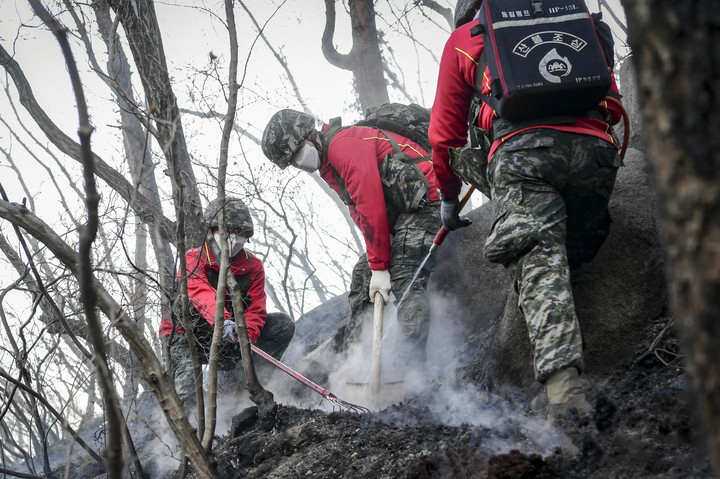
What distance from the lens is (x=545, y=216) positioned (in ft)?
10.4

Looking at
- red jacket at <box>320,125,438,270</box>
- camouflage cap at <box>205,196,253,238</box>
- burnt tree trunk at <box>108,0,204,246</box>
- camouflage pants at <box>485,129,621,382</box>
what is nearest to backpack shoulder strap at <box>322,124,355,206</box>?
red jacket at <box>320,125,438,270</box>

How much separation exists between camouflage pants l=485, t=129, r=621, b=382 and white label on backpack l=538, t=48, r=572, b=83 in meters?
0.30

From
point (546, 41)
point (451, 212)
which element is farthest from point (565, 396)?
point (451, 212)

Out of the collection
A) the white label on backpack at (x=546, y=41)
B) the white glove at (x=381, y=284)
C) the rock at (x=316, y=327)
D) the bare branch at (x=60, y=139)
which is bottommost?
the rock at (x=316, y=327)

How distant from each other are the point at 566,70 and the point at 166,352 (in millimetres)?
2524

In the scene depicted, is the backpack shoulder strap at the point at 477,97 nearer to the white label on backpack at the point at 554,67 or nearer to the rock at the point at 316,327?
the white label on backpack at the point at 554,67

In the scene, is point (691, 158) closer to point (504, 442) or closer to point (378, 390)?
point (504, 442)

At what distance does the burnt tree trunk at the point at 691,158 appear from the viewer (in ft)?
2.97

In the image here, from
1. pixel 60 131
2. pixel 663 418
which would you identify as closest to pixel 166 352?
pixel 663 418

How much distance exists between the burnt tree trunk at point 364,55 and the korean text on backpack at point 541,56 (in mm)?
7257

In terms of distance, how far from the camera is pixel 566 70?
10.1 feet

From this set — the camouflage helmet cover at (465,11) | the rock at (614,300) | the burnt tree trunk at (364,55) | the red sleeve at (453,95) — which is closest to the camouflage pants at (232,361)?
A: the rock at (614,300)

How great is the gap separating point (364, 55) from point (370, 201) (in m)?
5.68

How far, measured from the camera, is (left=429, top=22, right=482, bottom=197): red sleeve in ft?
11.3
